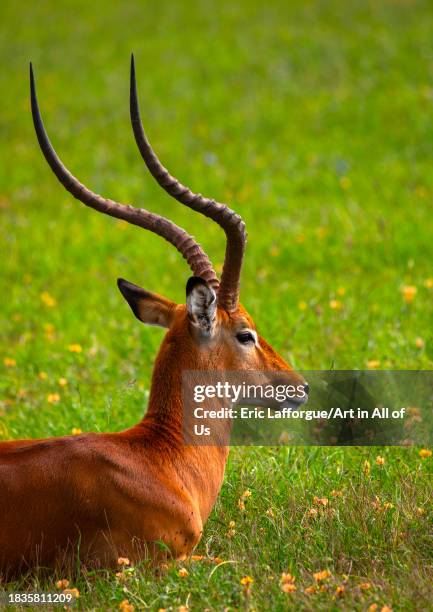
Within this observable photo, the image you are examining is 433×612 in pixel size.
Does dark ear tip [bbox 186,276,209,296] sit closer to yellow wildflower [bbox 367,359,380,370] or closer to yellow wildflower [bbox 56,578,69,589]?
yellow wildflower [bbox 56,578,69,589]

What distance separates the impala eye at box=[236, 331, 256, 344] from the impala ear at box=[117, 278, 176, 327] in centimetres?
35

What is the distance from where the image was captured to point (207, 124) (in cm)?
1617

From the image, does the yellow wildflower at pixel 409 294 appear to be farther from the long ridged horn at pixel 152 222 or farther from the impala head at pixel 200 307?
the long ridged horn at pixel 152 222

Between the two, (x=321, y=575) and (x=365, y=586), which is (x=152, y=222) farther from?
(x=365, y=586)

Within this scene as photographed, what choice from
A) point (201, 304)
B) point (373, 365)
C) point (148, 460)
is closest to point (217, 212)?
point (201, 304)

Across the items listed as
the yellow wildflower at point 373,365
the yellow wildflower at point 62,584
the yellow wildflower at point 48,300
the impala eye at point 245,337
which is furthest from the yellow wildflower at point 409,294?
the yellow wildflower at point 62,584

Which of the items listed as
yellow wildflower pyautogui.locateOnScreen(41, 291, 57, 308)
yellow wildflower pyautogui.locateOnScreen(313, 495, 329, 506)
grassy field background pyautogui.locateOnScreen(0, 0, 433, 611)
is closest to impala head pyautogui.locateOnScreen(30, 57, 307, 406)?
yellow wildflower pyautogui.locateOnScreen(313, 495, 329, 506)

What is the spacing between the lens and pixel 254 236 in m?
11.1

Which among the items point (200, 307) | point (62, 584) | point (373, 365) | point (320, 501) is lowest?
point (62, 584)

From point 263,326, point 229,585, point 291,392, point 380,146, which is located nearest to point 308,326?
point 263,326

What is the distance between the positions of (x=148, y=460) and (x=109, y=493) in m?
0.28

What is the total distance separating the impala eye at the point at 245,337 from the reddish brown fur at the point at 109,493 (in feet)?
0.86

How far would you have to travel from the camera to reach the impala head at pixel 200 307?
192 inches

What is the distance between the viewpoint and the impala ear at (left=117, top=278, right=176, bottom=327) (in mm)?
5113
